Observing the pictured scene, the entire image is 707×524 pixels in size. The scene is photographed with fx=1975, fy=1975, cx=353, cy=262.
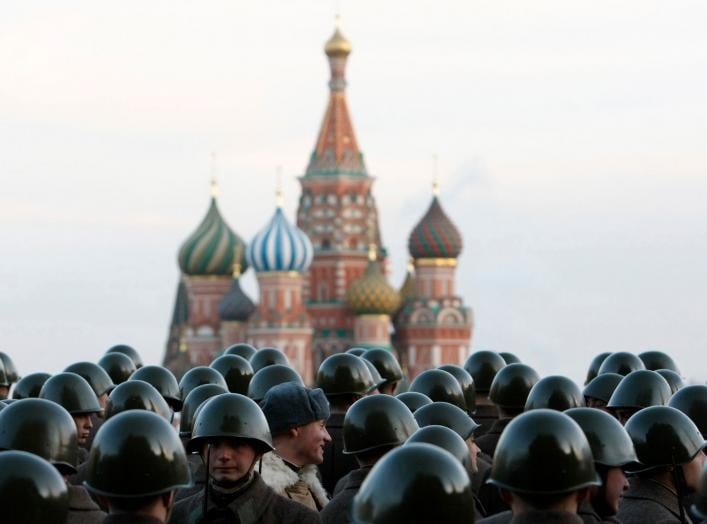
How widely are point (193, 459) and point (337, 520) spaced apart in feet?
5.19

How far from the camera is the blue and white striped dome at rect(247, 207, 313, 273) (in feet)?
234

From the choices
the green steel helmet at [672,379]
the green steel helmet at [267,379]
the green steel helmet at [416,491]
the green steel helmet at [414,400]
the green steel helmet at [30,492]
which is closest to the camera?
the green steel helmet at [416,491]

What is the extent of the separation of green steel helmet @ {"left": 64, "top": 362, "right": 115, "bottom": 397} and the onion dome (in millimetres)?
60929

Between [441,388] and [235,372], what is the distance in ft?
4.63

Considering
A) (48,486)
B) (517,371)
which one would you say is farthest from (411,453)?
(517,371)

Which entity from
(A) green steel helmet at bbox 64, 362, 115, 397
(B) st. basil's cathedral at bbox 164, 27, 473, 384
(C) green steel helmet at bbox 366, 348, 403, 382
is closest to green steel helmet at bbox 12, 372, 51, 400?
(A) green steel helmet at bbox 64, 362, 115, 397

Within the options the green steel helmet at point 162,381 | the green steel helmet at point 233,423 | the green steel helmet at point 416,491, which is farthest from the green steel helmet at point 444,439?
the green steel helmet at point 162,381

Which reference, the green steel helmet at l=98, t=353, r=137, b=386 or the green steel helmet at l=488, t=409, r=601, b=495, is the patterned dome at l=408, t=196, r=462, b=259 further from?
the green steel helmet at l=488, t=409, r=601, b=495

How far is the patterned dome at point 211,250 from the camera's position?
75812 mm

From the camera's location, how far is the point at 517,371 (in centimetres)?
917

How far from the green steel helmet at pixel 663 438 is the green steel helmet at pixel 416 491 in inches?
78.9

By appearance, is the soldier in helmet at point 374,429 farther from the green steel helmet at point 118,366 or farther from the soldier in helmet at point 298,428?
the green steel helmet at point 118,366

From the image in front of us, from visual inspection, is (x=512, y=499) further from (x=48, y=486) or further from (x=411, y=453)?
(x=48, y=486)

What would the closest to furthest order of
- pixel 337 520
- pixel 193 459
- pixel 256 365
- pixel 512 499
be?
pixel 512 499, pixel 337 520, pixel 193 459, pixel 256 365
